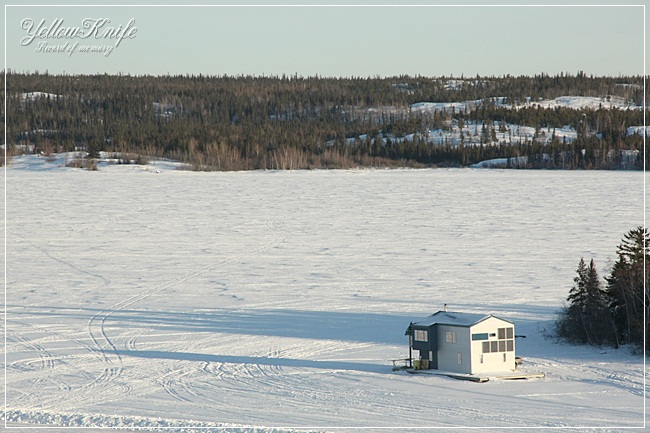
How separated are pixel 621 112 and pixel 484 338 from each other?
6557 cm

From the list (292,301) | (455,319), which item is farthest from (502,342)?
(292,301)

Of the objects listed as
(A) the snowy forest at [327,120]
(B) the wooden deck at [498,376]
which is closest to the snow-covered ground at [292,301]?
(B) the wooden deck at [498,376]

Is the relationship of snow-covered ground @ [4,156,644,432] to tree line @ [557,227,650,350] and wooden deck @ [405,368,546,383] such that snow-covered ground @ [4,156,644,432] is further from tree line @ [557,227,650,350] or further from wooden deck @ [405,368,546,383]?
tree line @ [557,227,650,350]

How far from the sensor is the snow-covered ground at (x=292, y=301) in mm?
12703

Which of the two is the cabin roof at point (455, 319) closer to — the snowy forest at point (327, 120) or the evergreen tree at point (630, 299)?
the evergreen tree at point (630, 299)

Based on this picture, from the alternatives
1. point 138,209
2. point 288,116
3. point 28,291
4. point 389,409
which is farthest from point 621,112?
point 389,409

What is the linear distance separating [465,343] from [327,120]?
252 ft

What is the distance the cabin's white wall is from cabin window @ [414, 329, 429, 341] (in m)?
0.76

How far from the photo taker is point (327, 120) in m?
90.3

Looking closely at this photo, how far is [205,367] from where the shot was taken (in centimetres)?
1497

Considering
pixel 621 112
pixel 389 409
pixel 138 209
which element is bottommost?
pixel 389 409

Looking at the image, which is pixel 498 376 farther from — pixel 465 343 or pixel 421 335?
pixel 421 335

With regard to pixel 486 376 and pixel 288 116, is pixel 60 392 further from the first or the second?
pixel 288 116

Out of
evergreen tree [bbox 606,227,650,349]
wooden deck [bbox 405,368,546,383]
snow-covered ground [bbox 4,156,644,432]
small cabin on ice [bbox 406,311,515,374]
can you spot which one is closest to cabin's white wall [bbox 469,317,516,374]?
small cabin on ice [bbox 406,311,515,374]
